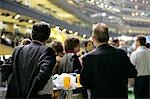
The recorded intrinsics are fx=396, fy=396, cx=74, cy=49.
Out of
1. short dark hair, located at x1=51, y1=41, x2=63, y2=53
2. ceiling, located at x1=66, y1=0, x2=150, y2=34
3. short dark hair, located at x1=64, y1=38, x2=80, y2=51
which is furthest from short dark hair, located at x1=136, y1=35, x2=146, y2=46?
ceiling, located at x1=66, y1=0, x2=150, y2=34

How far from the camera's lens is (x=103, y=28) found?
3875mm

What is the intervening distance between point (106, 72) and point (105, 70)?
2 cm

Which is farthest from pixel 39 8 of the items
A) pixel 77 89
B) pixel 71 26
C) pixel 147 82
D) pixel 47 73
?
pixel 47 73

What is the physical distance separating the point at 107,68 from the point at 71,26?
2054 cm

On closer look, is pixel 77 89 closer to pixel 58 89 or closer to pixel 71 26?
pixel 58 89

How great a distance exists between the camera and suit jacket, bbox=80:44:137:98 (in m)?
3.82

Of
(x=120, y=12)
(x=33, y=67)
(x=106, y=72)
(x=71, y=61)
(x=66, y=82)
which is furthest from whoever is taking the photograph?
(x=120, y=12)

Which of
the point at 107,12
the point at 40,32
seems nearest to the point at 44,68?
the point at 40,32

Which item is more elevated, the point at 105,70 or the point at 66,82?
the point at 105,70

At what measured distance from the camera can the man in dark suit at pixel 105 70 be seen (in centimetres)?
383

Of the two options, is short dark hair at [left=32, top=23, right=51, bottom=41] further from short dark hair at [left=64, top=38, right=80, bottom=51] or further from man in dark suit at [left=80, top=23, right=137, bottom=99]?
short dark hair at [left=64, top=38, right=80, bottom=51]

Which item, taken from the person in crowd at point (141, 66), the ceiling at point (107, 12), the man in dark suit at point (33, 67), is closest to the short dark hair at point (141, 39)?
the person in crowd at point (141, 66)

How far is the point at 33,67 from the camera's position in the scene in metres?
3.73

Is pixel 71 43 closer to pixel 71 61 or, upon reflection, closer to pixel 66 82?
pixel 71 61
